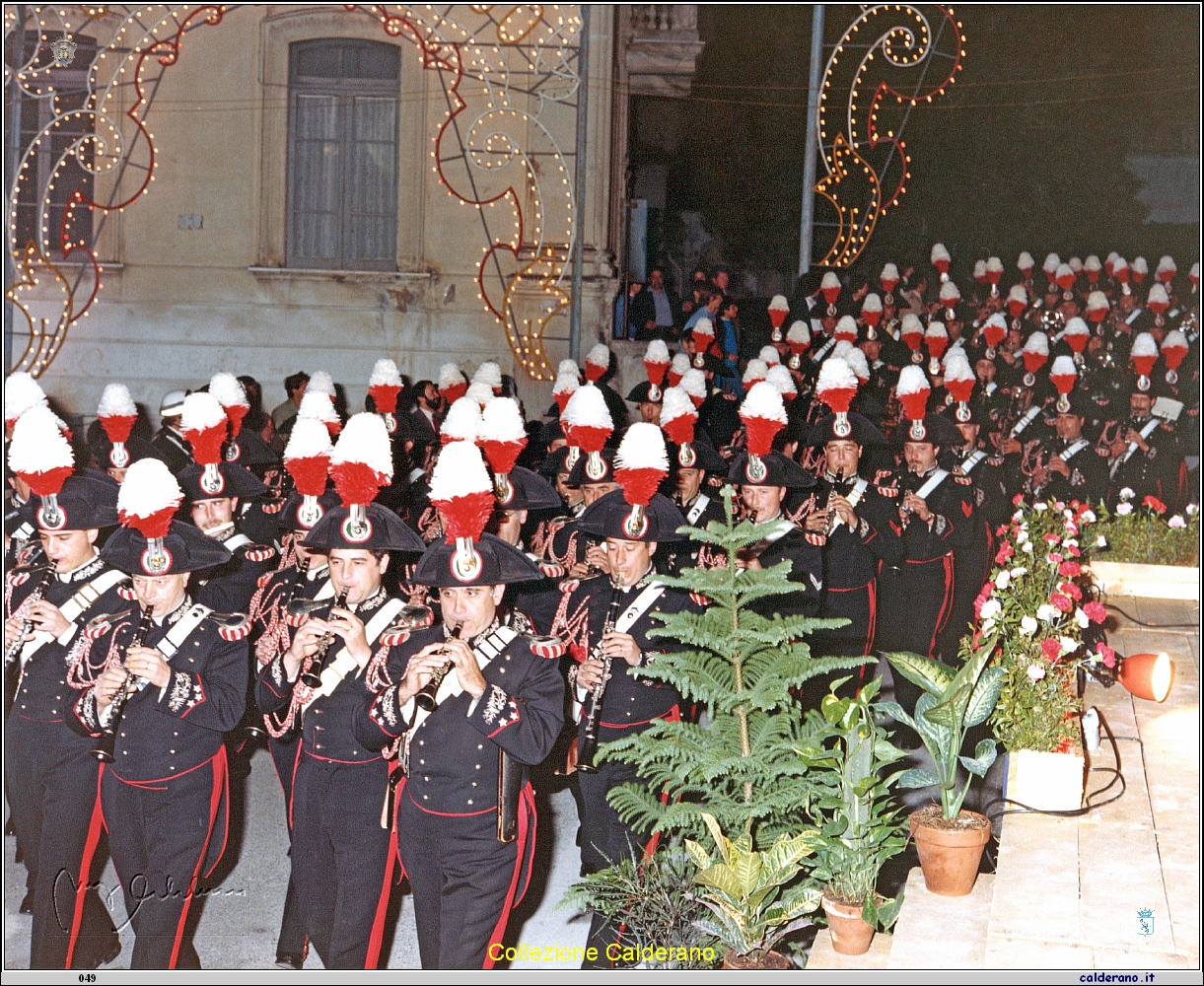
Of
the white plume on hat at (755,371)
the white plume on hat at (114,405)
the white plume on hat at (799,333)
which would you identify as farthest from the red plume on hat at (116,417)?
the white plume on hat at (799,333)

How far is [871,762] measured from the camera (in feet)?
15.4

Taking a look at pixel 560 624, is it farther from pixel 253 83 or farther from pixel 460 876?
pixel 253 83

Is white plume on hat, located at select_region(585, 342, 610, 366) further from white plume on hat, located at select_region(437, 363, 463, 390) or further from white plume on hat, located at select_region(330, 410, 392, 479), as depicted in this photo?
white plume on hat, located at select_region(330, 410, 392, 479)

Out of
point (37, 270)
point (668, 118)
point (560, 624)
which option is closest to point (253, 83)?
point (37, 270)

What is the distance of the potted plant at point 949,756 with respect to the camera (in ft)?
16.4

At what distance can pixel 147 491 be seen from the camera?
17.2 ft

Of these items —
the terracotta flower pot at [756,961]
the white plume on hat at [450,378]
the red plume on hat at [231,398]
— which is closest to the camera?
the terracotta flower pot at [756,961]

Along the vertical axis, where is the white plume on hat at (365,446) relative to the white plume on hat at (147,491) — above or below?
above

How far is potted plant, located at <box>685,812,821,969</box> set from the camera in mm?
4461

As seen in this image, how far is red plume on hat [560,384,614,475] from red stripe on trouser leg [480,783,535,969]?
2.35 m

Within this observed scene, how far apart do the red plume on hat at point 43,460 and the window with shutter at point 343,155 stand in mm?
8986

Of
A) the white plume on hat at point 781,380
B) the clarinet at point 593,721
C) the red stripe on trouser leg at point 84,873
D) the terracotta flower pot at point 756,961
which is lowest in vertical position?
the red stripe on trouser leg at point 84,873

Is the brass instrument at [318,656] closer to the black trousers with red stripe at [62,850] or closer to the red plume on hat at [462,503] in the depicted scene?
the red plume on hat at [462,503]

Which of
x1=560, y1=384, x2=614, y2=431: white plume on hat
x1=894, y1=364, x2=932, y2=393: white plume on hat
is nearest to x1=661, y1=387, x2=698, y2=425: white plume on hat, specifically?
x1=560, y1=384, x2=614, y2=431: white plume on hat
